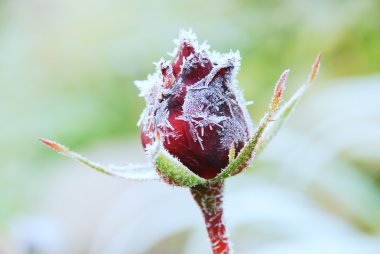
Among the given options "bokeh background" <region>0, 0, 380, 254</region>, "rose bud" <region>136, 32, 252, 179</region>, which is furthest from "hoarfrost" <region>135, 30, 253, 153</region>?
"bokeh background" <region>0, 0, 380, 254</region>

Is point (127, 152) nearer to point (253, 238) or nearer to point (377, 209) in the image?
point (253, 238)

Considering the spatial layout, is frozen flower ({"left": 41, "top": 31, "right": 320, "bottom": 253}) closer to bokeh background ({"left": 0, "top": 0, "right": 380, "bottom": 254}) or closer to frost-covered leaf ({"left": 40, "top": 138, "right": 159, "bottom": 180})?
frost-covered leaf ({"left": 40, "top": 138, "right": 159, "bottom": 180})

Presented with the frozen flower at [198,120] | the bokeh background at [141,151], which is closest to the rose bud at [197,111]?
the frozen flower at [198,120]

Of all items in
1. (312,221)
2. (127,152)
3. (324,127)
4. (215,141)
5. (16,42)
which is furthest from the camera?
(16,42)

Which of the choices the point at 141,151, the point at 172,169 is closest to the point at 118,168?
the point at 172,169

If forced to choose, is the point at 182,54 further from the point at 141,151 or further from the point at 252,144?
the point at 141,151

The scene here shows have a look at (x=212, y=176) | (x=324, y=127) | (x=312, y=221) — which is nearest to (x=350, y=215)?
(x=312, y=221)
